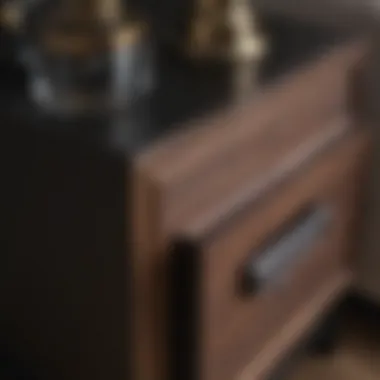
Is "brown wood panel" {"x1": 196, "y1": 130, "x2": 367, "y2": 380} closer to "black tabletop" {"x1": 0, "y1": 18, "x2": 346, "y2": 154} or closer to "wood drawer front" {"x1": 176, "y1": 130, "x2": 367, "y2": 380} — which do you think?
"wood drawer front" {"x1": 176, "y1": 130, "x2": 367, "y2": 380}

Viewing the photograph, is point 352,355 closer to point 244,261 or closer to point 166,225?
point 244,261

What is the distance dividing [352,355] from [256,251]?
1.40ft

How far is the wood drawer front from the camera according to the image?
0.76 metres

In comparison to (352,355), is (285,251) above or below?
above

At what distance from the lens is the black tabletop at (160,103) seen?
0.70 metres

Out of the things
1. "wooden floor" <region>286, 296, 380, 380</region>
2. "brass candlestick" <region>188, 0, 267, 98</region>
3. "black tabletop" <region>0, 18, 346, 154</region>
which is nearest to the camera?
"black tabletop" <region>0, 18, 346, 154</region>

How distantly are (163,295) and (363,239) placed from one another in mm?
481

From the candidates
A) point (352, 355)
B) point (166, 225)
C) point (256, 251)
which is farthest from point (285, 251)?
point (352, 355)

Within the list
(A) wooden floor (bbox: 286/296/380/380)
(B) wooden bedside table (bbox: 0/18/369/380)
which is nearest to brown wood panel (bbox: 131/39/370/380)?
(B) wooden bedside table (bbox: 0/18/369/380)

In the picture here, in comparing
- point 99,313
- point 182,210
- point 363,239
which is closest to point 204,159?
point 182,210

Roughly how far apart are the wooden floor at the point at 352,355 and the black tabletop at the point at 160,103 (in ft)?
1.49

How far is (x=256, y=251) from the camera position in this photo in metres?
0.82

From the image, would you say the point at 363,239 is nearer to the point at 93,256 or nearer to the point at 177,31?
the point at 177,31

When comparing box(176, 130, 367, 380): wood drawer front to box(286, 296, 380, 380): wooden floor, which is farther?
box(286, 296, 380, 380): wooden floor
